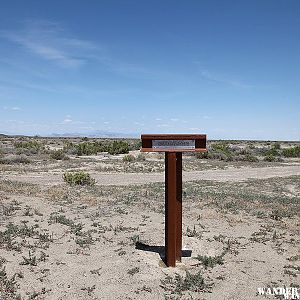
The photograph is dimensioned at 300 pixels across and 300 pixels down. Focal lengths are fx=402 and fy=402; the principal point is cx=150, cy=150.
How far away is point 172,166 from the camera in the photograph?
7840 mm

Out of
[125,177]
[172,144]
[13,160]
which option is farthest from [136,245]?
[13,160]

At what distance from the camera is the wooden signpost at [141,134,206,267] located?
769 cm

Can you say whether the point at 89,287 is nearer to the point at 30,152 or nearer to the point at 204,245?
the point at 204,245

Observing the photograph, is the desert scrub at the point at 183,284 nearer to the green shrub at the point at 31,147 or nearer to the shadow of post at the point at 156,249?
the shadow of post at the point at 156,249

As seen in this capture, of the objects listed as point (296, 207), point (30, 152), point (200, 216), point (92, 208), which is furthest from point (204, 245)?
point (30, 152)

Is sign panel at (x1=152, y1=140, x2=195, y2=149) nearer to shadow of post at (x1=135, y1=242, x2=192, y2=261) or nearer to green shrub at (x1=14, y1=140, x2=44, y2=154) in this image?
shadow of post at (x1=135, y1=242, x2=192, y2=261)

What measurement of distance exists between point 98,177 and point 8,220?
13294mm

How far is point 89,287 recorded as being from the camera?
22.4 feet

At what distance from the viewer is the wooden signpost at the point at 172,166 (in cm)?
769

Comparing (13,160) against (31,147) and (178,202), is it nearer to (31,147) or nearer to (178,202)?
(31,147)

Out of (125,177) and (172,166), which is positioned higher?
(172,166)

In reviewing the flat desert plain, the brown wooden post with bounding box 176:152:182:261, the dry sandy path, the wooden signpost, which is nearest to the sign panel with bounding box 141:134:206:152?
the wooden signpost

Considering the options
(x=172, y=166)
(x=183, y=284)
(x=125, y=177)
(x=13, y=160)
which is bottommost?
(x=183, y=284)

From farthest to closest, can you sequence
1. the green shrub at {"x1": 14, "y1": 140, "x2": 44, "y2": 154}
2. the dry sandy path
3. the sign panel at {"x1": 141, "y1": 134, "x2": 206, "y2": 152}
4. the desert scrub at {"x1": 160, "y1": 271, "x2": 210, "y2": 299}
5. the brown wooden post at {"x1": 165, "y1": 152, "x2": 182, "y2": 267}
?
the green shrub at {"x1": 14, "y1": 140, "x2": 44, "y2": 154} < the dry sandy path < the brown wooden post at {"x1": 165, "y1": 152, "x2": 182, "y2": 267} < the sign panel at {"x1": 141, "y1": 134, "x2": 206, "y2": 152} < the desert scrub at {"x1": 160, "y1": 271, "x2": 210, "y2": 299}
